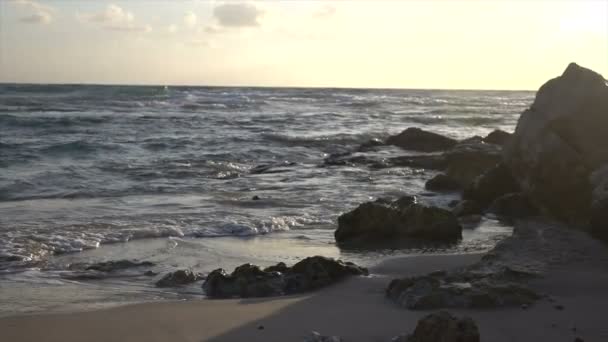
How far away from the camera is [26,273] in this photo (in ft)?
24.3

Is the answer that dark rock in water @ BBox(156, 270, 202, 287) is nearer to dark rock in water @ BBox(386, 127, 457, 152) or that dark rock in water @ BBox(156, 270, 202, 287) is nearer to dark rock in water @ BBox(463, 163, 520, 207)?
dark rock in water @ BBox(463, 163, 520, 207)

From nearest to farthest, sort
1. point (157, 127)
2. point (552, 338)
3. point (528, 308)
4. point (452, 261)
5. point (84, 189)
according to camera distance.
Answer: point (552, 338) < point (528, 308) < point (452, 261) < point (84, 189) < point (157, 127)

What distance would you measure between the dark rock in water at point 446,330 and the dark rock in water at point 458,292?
1238 millimetres

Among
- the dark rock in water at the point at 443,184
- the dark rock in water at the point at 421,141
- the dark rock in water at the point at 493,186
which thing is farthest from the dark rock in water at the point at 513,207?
the dark rock in water at the point at 421,141

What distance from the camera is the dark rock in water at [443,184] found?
14.2 metres

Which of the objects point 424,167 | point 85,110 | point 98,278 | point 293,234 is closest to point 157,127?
point 85,110

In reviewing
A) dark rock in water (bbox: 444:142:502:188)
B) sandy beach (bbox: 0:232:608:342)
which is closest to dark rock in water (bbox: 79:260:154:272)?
sandy beach (bbox: 0:232:608:342)

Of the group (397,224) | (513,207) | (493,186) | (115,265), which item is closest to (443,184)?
(493,186)

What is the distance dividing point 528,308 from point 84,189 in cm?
1014

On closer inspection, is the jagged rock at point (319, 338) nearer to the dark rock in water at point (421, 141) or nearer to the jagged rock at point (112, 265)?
the jagged rock at point (112, 265)

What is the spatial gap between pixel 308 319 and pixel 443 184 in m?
9.24

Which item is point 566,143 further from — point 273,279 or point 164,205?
point 164,205

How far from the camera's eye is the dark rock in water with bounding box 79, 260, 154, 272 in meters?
7.58

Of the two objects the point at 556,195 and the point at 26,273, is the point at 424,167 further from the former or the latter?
the point at 26,273
